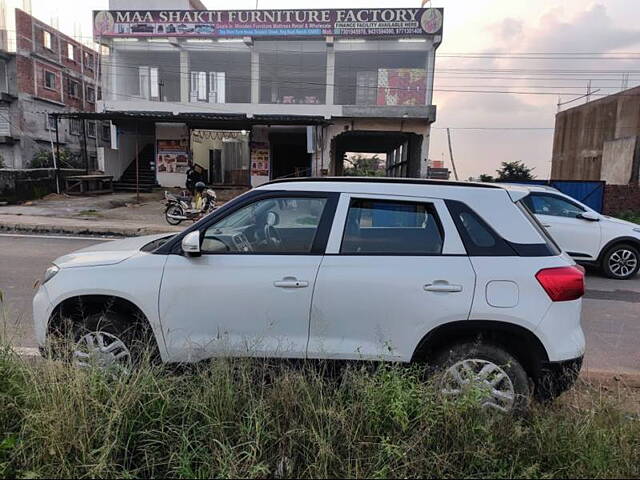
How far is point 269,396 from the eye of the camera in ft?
9.07

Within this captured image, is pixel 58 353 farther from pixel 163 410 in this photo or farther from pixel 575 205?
pixel 575 205

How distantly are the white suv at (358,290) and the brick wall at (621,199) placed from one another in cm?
1707

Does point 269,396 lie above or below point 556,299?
below

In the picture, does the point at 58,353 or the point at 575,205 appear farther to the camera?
the point at 575,205

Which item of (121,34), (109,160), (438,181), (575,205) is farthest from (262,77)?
(438,181)

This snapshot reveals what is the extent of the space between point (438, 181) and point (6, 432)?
3218 millimetres

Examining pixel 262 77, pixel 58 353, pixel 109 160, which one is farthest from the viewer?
pixel 262 77

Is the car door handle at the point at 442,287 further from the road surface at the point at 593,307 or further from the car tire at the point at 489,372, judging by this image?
the road surface at the point at 593,307

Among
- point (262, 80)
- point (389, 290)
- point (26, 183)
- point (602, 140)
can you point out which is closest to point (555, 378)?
point (389, 290)

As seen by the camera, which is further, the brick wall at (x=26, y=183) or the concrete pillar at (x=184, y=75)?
the concrete pillar at (x=184, y=75)

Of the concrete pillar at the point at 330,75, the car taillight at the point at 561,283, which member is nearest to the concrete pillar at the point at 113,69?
the concrete pillar at the point at 330,75

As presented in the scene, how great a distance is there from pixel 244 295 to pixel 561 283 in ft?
7.15

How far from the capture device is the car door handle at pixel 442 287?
3139 mm

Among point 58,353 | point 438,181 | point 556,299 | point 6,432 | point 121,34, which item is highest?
point 121,34
